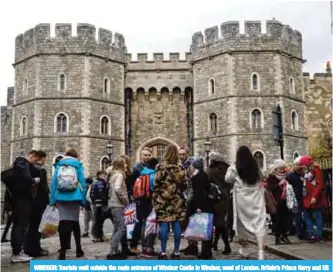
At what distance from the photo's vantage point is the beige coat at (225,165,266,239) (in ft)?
20.1

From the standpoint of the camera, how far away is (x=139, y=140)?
87.3 ft

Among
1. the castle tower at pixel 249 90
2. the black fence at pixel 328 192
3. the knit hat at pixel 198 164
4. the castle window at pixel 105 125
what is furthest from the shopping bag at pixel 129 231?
the castle window at pixel 105 125

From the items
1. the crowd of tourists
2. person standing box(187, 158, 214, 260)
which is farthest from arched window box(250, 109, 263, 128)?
person standing box(187, 158, 214, 260)

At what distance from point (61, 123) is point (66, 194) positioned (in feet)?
61.5

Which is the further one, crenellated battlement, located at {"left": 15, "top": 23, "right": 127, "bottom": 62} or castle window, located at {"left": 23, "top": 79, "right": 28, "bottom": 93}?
castle window, located at {"left": 23, "top": 79, "right": 28, "bottom": 93}

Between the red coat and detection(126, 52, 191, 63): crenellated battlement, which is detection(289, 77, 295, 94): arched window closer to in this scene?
detection(126, 52, 191, 63): crenellated battlement

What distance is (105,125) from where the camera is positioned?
83.5 feet

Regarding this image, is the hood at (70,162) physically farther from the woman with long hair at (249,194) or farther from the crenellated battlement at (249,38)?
the crenellated battlement at (249,38)

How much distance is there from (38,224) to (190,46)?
68.4 ft

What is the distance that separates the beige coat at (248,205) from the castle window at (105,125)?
63.5 feet

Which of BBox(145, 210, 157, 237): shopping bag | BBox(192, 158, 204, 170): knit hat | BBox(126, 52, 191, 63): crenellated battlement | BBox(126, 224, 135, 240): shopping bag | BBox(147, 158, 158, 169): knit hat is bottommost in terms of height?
BBox(126, 224, 135, 240): shopping bag

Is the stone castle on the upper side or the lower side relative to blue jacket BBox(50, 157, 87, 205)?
upper

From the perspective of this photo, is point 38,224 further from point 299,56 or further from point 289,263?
point 299,56

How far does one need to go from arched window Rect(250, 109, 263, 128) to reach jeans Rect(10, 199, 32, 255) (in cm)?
1902
